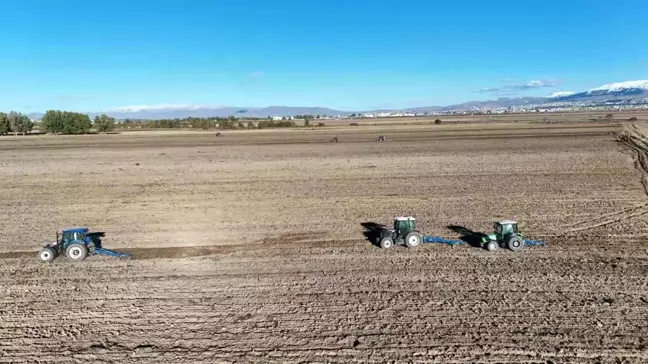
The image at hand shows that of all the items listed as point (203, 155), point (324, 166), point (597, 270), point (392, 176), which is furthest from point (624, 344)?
point (203, 155)

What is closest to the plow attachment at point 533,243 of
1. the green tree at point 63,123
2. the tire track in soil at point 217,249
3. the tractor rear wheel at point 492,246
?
the tractor rear wheel at point 492,246

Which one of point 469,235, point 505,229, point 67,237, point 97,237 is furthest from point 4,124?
point 505,229

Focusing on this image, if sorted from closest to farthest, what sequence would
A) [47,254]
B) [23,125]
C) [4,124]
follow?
[47,254], [4,124], [23,125]

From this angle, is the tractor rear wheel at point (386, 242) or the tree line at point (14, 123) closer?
the tractor rear wheel at point (386, 242)

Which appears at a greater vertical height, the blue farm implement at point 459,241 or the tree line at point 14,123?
the tree line at point 14,123

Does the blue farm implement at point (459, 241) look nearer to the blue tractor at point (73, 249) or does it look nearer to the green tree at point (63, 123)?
the blue tractor at point (73, 249)

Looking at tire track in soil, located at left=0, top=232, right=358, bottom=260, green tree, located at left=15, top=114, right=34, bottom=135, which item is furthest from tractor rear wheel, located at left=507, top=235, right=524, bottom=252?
green tree, located at left=15, top=114, right=34, bottom=135

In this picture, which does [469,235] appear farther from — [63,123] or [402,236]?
[63,123]
